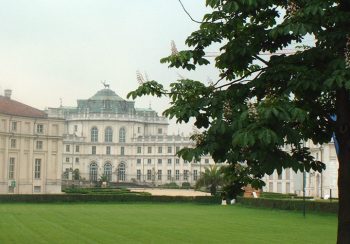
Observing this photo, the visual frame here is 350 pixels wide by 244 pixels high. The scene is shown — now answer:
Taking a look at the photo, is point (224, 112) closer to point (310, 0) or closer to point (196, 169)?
point (310, 0)

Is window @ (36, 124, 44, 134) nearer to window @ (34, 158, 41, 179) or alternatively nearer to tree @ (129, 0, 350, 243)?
window @ (34, 158, 41, 179)

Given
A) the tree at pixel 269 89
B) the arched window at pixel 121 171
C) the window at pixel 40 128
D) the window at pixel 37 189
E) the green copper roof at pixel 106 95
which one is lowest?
the window at pixel 37 189

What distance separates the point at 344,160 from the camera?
8250 mm

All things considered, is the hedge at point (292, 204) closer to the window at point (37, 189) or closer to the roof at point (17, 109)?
the window at point (37, 189)

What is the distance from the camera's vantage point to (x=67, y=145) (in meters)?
120

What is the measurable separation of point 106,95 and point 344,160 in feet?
399

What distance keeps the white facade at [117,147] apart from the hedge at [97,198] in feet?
200

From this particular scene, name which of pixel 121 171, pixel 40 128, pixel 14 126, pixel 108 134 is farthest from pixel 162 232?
pixel 108 134

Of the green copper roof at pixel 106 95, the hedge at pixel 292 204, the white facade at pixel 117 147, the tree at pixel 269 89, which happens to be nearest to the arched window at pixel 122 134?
the white facade at pixel 117 147

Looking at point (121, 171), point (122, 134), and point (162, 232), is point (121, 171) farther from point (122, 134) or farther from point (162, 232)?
point (162, 232)

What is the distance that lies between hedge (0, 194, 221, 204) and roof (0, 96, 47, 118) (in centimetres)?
2031

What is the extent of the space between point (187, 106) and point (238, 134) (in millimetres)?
1553

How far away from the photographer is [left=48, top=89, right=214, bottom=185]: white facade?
115938mm

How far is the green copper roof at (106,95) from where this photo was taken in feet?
418
